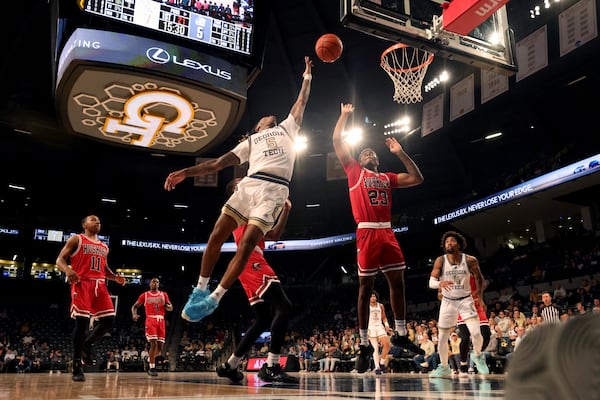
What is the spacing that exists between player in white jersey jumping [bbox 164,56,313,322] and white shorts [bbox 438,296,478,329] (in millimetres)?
3740

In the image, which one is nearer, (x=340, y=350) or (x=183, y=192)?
(x=340, y=350)

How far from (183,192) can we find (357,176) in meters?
24.1

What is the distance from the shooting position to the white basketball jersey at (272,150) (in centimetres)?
441

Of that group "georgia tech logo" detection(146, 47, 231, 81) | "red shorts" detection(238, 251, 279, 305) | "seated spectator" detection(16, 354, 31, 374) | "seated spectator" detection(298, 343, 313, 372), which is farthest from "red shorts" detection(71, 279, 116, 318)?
"seated spectator" detection(16, 354, 31, 374)

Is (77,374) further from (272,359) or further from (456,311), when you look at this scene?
(456,311)

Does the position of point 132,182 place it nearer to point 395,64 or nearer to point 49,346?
point 49,346

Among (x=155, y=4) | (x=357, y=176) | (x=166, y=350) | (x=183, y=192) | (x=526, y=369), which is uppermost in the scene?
(x=183, y=192)

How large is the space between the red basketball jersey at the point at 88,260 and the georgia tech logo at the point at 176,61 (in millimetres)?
3464

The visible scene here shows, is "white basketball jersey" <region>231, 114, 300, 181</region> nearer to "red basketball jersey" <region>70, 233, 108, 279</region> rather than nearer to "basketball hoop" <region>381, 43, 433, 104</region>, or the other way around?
"red basketball jersey" <region>70, 233, 108, 279</region>

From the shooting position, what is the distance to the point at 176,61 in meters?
8.45

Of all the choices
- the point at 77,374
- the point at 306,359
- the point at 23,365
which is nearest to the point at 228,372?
the point at 77,374

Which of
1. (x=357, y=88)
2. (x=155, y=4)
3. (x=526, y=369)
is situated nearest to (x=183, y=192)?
(x=357, y=88)

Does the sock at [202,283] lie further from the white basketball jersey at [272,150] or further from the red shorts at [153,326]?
the red shorts at [153,326]

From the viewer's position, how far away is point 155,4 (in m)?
8.21
